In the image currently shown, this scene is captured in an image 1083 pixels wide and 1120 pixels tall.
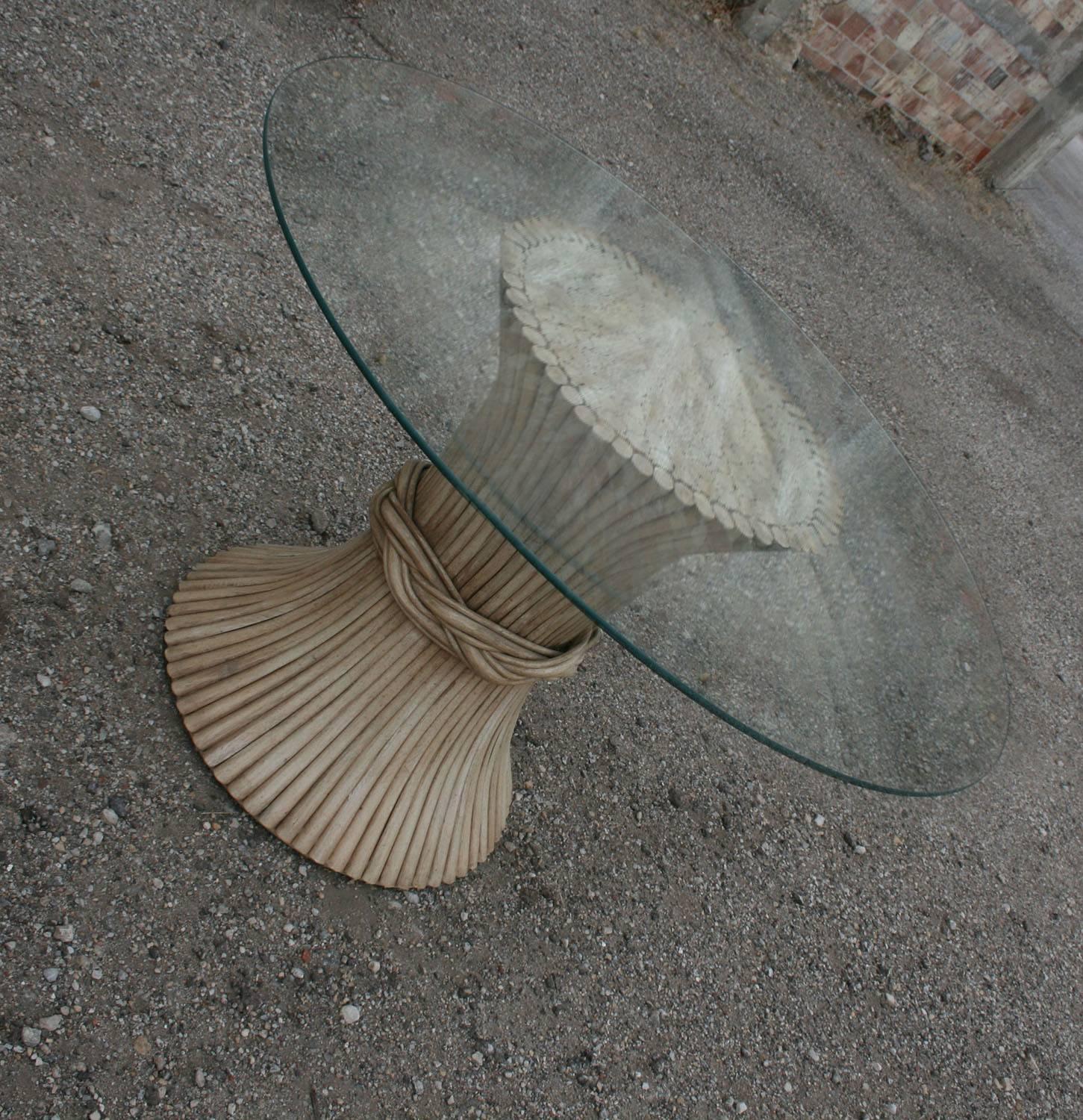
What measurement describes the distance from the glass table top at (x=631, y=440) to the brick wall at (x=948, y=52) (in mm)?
4858

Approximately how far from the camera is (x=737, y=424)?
1.39 metres

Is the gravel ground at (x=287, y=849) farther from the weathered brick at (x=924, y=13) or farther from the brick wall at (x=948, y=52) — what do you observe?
the weathered brick at (x=924, y=13)

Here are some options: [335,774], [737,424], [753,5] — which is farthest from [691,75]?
[335,774]

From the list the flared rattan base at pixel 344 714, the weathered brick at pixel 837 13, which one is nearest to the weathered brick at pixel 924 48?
the weathered brick at pixel 837 13

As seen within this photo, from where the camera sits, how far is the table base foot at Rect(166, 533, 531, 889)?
1596 millimetres

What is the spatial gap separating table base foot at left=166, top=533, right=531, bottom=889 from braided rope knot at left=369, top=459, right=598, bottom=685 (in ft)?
0.33

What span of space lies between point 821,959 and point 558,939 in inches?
28.0

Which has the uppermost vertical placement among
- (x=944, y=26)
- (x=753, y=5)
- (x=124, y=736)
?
(x=944, y=26)

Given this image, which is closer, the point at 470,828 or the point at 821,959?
the point at 470,828

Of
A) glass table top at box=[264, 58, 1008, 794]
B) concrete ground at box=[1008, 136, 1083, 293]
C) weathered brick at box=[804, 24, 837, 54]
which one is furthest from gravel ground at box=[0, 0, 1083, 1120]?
concrete ground at box=[1008, 136, 1083, 293]

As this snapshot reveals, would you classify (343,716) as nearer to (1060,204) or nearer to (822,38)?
(822,38)

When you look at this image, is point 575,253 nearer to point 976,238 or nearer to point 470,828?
point 470,828

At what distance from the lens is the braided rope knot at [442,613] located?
56.7 inches

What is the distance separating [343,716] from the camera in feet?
5.29
